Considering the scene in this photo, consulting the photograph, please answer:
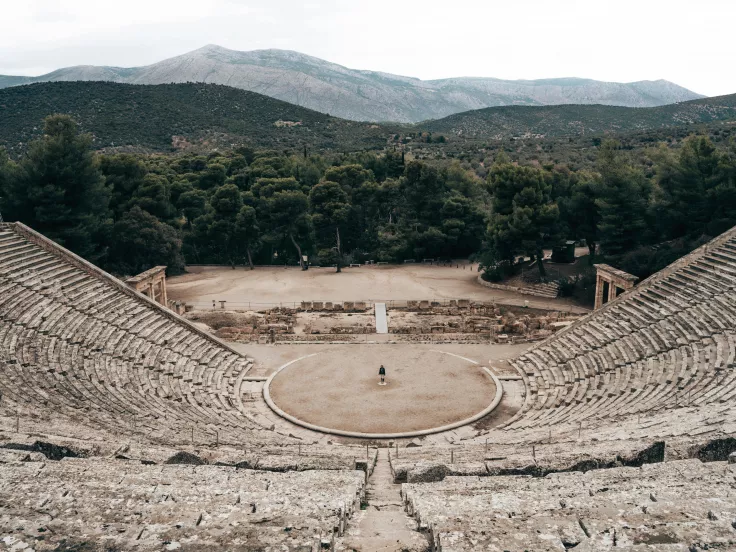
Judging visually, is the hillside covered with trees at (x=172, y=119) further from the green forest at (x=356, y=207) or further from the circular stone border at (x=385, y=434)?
the circular stone border at (x=385, y=434)

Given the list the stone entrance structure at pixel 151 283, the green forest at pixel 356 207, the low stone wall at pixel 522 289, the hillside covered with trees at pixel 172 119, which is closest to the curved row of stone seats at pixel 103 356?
the stone entrance structure at pixel 151 283

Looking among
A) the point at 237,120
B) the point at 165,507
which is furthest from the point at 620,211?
the point at 237,120

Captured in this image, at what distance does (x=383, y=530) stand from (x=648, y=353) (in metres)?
14.3

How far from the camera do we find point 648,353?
60.8 ft

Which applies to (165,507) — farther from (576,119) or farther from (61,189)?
(576,119)

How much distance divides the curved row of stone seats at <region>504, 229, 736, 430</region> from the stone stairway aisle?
26.5ft

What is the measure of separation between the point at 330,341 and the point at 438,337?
4.53m

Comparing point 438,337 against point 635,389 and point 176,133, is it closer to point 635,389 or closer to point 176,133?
point 635,389

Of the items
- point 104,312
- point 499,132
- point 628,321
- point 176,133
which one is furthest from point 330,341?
point 499,132

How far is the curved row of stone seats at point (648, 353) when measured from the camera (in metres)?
15.6

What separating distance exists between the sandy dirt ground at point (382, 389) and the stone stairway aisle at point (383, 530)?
7.77 m

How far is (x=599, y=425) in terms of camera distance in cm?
1402

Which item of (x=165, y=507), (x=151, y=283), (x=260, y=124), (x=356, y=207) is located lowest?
(x=151, y=283)

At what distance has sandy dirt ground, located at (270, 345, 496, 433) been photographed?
57.4ft
